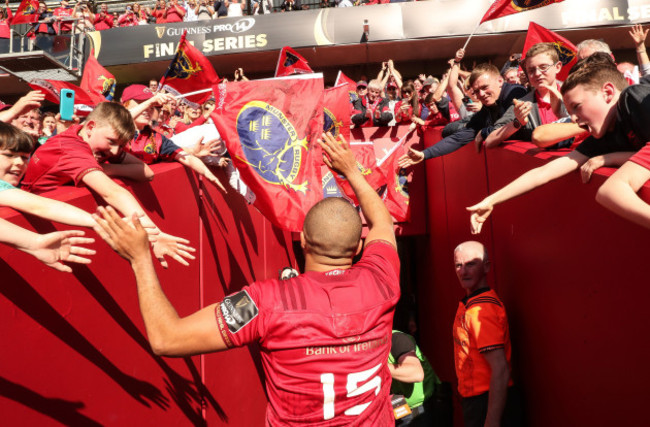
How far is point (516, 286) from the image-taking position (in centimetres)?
318

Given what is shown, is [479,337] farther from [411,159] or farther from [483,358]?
[411,159]

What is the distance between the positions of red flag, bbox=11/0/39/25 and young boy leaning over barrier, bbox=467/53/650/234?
12.9 m

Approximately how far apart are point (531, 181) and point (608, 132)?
1.36ft

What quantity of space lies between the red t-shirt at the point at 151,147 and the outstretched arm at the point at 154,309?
226 cm

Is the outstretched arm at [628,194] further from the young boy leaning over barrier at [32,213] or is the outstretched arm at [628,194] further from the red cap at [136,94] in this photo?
the red cap at [136,94]

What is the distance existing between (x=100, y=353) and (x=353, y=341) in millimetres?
1334

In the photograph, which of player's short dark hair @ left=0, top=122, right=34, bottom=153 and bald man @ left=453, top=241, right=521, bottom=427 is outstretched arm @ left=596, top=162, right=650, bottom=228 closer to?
bald man @ left=453, top=241, right=521, bottom=427

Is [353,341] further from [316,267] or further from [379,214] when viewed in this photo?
[379,214]

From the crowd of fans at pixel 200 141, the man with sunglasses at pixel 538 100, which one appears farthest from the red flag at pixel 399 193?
the man with sunglasses at pixel 538 100

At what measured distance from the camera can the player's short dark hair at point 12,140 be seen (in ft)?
7.00

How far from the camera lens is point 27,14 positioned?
11.2 metres

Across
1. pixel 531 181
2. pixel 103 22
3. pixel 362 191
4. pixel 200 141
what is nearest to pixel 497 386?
pixel 531 181

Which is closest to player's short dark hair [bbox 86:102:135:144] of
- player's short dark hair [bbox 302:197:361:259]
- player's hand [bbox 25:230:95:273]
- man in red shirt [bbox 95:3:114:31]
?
player's hand [bbox 25:230:95:273]

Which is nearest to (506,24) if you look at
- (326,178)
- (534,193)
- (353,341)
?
(326,178)
